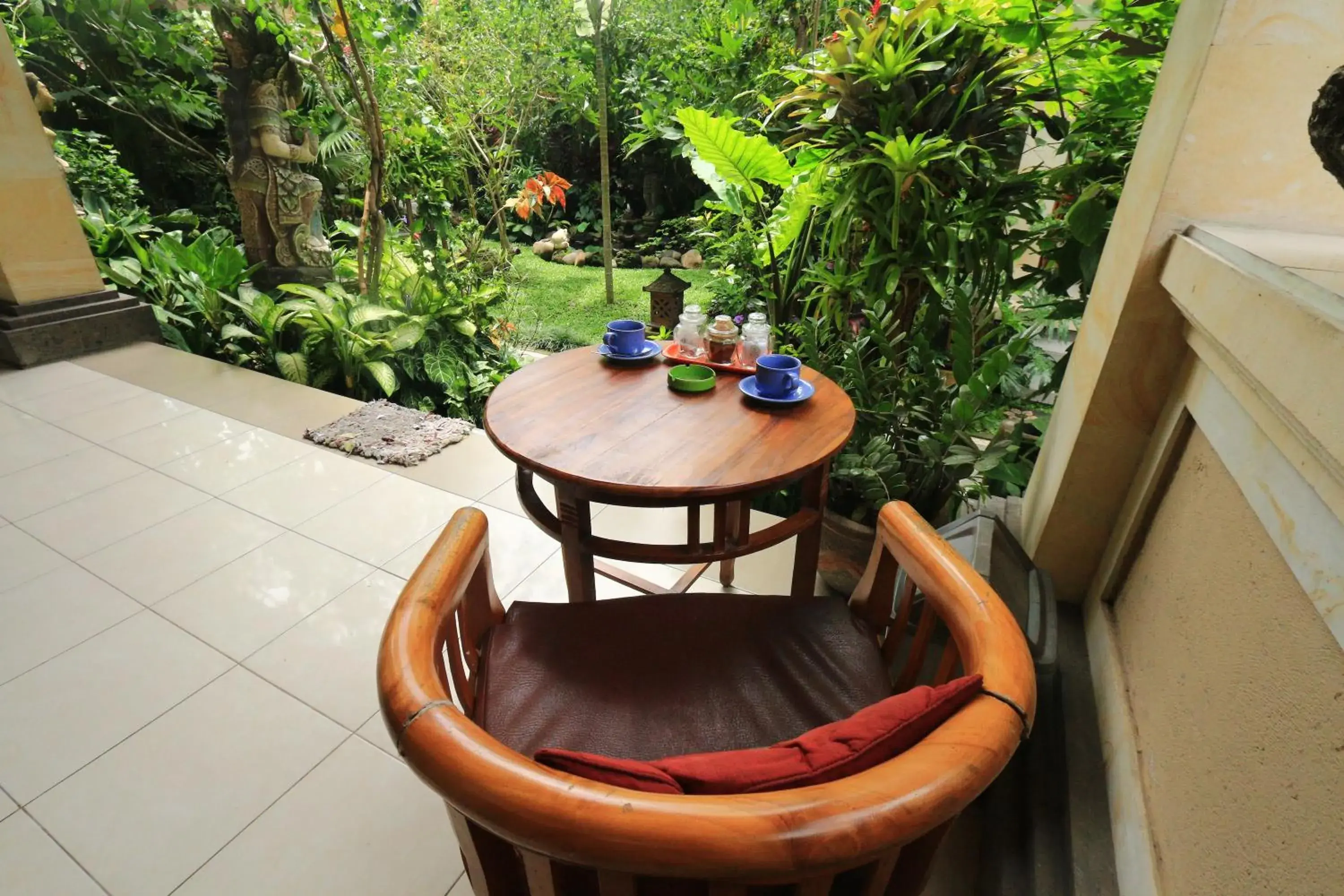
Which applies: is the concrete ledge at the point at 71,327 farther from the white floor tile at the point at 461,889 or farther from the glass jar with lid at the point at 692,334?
the white floor tile at the point at 461,889

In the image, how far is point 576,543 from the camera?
4.07 ft

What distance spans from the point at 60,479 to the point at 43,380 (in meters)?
1.27

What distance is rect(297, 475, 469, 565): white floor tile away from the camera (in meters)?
2.01

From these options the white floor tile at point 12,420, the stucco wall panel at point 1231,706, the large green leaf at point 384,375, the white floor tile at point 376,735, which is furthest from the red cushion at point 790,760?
the white floor tile at point 12,420

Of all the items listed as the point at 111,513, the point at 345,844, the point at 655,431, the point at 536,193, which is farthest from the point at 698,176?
the point at 345,844

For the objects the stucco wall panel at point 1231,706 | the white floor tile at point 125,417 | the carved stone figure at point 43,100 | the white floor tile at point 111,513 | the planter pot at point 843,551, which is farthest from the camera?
the carved stone figure at point 43,100

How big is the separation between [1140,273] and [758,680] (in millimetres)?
854

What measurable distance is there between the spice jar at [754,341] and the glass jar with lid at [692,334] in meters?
0.11

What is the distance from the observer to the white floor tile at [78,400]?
2793 mm

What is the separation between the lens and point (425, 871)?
1.14 meters

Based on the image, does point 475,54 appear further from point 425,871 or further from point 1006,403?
point 425,871

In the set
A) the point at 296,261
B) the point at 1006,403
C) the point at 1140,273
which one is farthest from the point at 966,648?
the point at 296,261

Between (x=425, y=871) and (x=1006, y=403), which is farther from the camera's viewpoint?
(x=1006, y=403)

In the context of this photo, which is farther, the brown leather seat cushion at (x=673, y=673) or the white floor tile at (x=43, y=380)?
the white floor tile at (x=43, y=380)
